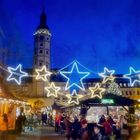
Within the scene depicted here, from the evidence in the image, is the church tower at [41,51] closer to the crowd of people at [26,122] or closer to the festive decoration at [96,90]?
the crowd of people at [26,122]

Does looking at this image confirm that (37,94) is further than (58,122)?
Yes

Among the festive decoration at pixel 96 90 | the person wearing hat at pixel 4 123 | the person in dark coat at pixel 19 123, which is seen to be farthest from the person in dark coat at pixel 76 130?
the person in dark coat at pixel 19 123

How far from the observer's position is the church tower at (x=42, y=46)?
10369cm

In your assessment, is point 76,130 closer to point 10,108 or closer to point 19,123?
point 19,123

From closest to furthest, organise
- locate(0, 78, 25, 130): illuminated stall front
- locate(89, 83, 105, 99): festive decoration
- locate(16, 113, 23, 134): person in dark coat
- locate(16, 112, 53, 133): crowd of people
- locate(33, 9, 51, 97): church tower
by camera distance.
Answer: locate(89, 83, 105, 99): festive decoration, locate(0, 78, 25, 130): illuminated stall front, locate(16, 113, 23, 134): person in dark coat, locate(16, 112, 53, 133): crowd of people, locate(33, 9, 51, 97): church tower

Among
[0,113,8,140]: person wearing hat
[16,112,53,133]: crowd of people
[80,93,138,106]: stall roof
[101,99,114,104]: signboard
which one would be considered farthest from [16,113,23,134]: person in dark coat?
[101,99,114,104]: signboard

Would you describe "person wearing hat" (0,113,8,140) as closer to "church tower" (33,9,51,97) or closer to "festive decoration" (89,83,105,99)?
"festive decoration" (89,83,105,99)

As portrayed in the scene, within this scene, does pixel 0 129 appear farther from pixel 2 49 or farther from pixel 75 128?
pixel 2 49

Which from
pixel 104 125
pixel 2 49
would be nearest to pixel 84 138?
pixel 104 125

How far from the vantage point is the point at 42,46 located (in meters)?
105

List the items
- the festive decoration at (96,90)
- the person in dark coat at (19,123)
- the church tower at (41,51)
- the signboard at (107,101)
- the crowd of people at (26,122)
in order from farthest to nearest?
the church tower at (41,51)
the crowd of people at (26,122)
the person in dark coat at (19,123)
the festive decoration at (96,90)
the signboard at (107,101)

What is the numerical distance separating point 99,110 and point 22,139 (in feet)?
20.7

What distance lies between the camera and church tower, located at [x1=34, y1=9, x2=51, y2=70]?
340 ft

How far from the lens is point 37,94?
101250 mm
